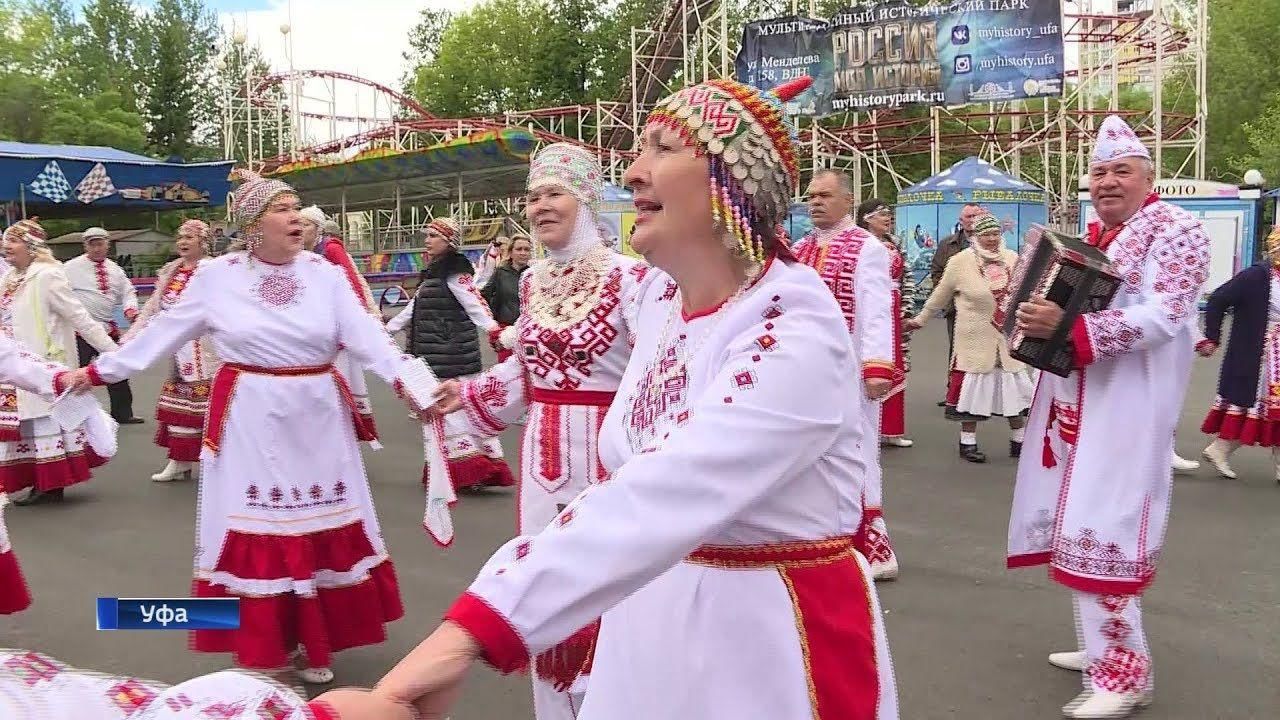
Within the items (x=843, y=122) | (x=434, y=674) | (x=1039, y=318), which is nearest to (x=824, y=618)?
(x=434, y=674)

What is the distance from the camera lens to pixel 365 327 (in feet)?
15.1

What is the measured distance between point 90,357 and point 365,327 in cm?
837

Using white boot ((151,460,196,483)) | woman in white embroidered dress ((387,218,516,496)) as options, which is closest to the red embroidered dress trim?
woman in white embroidered dress ((387,218,516,496))

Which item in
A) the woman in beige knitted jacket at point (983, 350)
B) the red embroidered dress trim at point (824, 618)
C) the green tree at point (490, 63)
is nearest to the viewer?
the red embroidered dress trim at point (824, 618)

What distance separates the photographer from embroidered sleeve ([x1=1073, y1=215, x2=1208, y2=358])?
12.4 feet

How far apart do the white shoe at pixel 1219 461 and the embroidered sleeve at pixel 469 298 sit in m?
5.55

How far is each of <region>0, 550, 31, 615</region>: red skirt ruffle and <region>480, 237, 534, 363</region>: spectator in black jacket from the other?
6550 millimetres

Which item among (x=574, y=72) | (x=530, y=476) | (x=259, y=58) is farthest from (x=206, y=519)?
(x=259, y=58)

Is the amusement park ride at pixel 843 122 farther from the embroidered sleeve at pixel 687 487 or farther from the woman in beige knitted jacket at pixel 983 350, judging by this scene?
the embroidered sleeve at pixel 687 487

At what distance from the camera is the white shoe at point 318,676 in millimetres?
4492

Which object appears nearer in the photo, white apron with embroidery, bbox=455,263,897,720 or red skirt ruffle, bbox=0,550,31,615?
white apron with embroidery, bbox=455,263,897,720

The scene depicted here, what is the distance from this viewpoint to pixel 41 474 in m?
7.93

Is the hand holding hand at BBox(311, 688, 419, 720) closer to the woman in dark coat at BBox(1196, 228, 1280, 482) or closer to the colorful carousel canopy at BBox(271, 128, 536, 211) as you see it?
the woman in dark coat at BBox(1196, 228, 1280, 482)

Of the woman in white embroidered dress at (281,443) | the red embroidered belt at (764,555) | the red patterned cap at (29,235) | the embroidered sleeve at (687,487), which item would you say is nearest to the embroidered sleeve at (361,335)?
the woman in white embroidered dress at (281,443)
